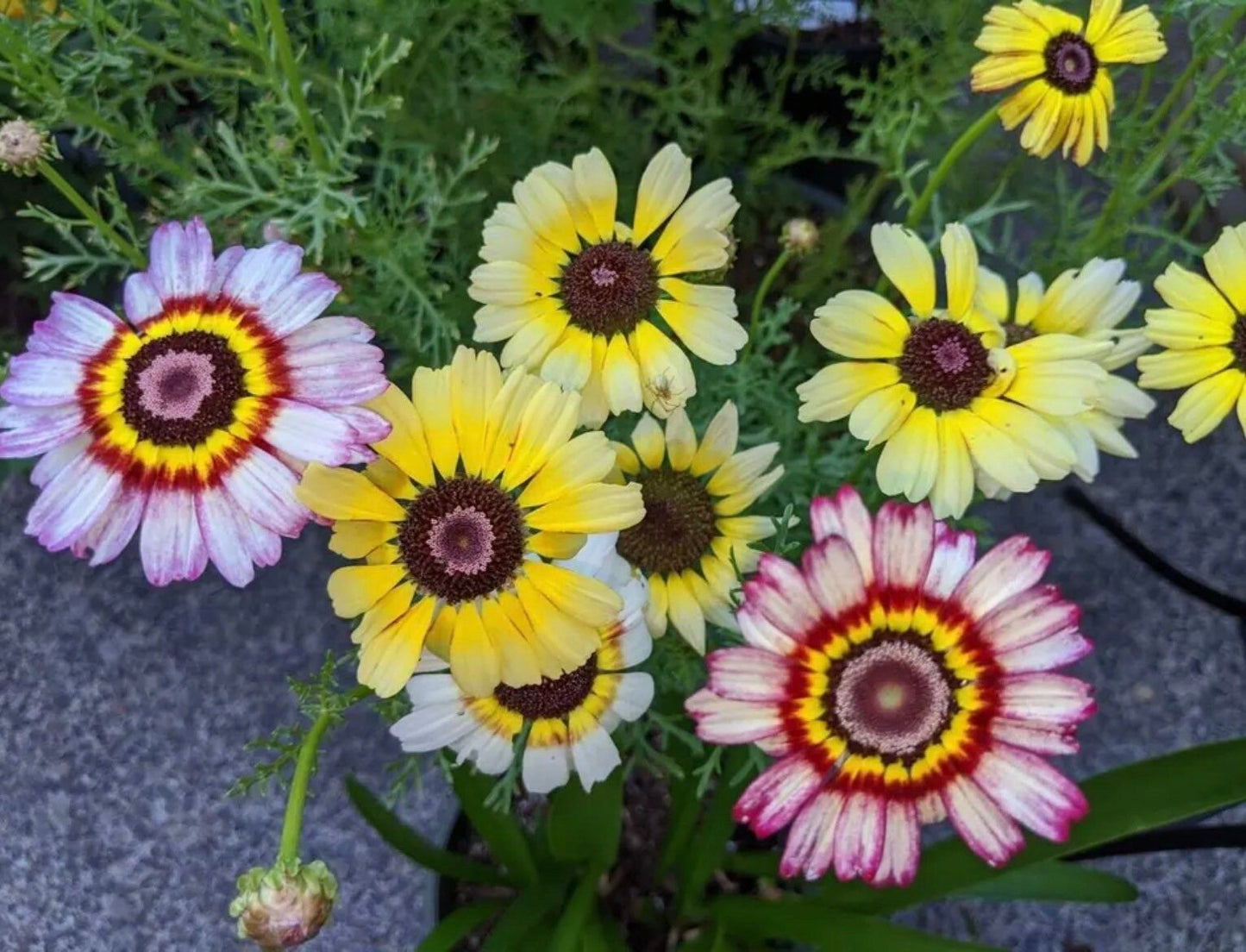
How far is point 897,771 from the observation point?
53 cm

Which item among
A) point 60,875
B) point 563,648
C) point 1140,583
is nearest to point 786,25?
point 1140,583

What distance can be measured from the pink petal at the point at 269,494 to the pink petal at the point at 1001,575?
295mm

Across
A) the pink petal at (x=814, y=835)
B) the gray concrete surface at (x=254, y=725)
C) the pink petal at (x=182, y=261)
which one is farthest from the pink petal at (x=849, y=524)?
the gray concrete surface at (x=254, y=725)

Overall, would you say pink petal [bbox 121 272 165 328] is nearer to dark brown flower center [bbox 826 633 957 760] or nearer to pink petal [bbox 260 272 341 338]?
pink petal [bbox 260 272 341 338]

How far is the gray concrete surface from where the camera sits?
3.70 feet

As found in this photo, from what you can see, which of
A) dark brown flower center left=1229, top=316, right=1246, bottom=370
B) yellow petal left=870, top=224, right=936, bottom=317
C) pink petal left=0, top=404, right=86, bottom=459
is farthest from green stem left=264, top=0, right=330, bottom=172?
dark brown flower center left=1229, top=316, right=1246, bottom=370

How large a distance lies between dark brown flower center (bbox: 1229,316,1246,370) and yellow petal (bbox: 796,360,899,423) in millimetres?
199

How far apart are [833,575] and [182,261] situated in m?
0.34

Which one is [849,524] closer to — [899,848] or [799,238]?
[899,848]

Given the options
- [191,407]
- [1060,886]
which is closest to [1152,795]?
[1060,886]

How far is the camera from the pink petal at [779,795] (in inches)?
19.8

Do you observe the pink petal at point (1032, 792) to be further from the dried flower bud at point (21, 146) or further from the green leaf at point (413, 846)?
the dried flower bud at point (21, 146)

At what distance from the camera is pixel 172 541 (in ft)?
1.68

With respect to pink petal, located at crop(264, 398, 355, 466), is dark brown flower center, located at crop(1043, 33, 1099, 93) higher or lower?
higher
